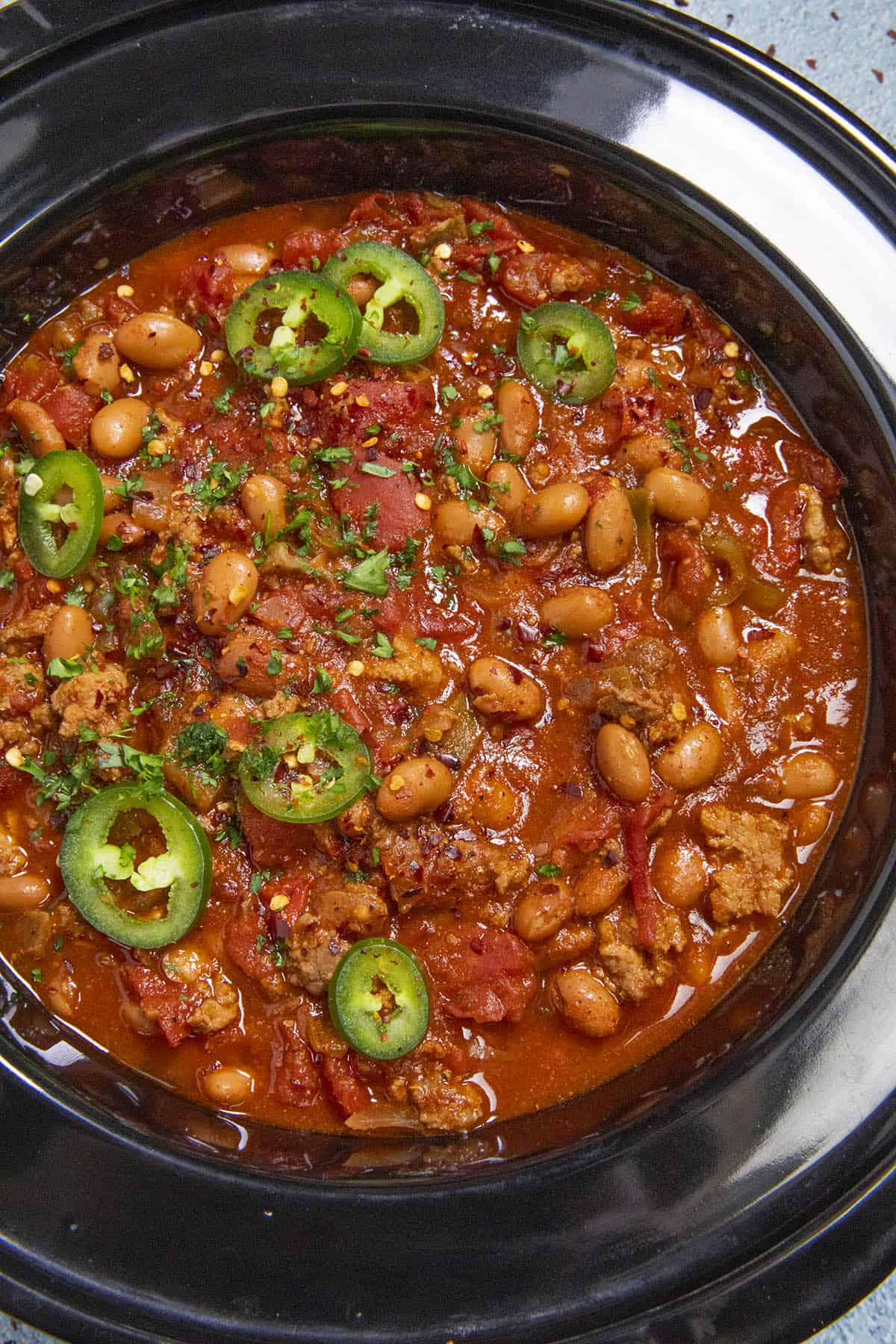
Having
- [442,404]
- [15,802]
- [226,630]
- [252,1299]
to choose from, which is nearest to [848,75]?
[442,404]

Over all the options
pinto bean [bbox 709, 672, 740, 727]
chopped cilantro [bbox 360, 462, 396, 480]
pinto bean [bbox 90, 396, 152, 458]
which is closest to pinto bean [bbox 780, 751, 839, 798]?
pinto bean [bbox 709, 672, 740, 727]

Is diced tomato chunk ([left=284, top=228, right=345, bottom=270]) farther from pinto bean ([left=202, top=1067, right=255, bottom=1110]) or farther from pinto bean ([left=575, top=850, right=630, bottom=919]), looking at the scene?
pinto bean ([left=202, top=1067, right=255, bottom=1110])

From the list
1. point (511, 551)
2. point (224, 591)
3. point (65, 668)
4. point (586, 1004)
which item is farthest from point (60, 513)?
point (586, 1004)

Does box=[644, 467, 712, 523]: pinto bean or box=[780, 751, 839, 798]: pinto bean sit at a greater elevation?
box=[644, 467, 712, 523]: pinto bean

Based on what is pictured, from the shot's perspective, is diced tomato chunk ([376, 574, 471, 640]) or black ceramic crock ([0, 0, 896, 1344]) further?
diced tomato chunk ([376, 574, 471, 640])

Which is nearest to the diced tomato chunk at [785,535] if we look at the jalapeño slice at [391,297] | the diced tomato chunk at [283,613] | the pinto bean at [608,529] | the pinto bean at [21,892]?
the pinto bean at [608,529]

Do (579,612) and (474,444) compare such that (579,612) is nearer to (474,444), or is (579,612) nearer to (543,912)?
(474,444)

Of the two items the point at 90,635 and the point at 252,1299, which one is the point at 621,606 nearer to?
the point at 90,635
